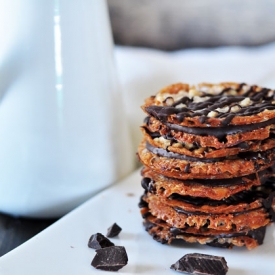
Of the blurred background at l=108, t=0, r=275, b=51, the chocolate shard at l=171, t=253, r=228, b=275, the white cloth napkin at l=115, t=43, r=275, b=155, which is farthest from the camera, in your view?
the blurred background at l=108, t=0, r=275, b=51

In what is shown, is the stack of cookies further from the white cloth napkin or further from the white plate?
the white cloth napkin

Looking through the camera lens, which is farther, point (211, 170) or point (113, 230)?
point (113, 230)

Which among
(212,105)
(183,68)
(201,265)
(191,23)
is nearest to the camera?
(201,265)

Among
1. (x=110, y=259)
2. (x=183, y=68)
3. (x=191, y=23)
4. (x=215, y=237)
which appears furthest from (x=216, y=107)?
(x=191, y=23)

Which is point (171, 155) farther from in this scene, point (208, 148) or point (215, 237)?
point (215, 237)

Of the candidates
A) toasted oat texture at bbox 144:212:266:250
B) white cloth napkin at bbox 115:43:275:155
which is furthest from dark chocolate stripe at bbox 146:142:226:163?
white cloth napkin at bbox 115:43:275:155

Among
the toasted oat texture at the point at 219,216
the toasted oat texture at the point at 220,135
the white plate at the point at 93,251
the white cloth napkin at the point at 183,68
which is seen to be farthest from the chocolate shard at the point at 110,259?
the white cloth napkin at the point at 183,68

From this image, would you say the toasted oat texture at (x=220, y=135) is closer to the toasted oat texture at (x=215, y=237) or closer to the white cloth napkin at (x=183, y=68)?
the toasted oat texture at (x=215, y=237)
